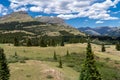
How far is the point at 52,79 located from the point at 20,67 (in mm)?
13596

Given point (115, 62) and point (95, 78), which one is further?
point (115, 62)

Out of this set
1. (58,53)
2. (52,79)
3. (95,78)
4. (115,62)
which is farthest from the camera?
(58,53)

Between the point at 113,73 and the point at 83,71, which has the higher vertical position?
the point at 83,71

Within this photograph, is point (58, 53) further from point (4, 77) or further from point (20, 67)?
point (4, 77)

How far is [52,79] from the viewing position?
71875 millimetres

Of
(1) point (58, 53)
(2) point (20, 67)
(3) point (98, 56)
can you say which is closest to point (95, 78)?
(2) point (20, 67)

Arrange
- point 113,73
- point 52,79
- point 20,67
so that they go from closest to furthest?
point 52,79 → point 20,67 → point 113,73

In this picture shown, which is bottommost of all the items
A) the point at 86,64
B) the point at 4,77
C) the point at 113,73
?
the point at 113,73

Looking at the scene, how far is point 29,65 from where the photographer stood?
84000 mm

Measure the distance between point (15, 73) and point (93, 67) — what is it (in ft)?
119

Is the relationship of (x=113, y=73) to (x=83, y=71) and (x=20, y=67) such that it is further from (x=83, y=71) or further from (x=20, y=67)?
(x=83, y=71)

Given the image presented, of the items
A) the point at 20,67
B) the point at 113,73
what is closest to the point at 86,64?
the point at 20,67

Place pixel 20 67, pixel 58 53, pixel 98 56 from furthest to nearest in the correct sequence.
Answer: pixel 58 53 < pixel 98 56 < pixel 20 67

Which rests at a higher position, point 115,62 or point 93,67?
point 93,67
